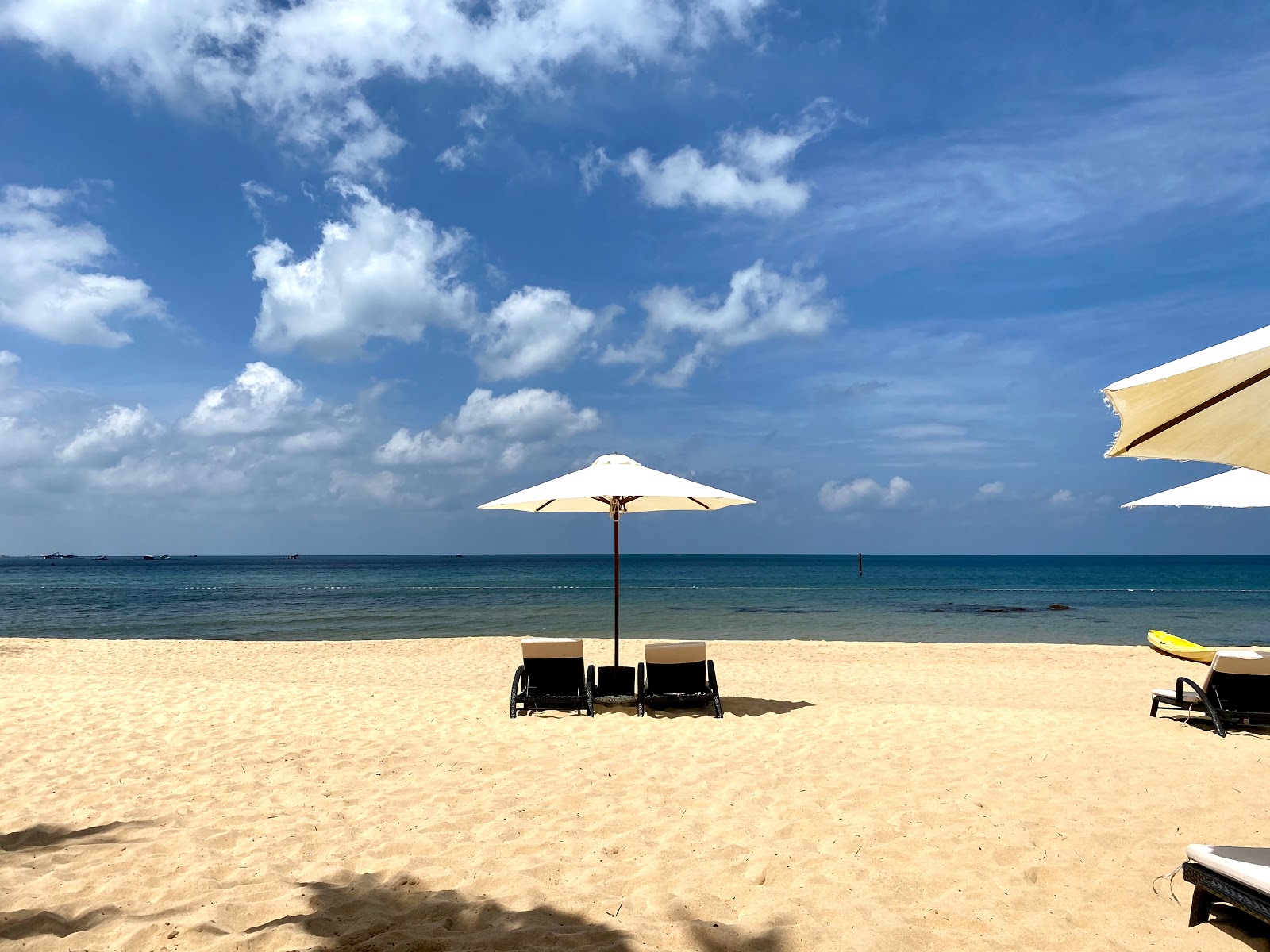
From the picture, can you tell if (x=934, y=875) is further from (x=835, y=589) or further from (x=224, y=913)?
(x=835, y=589)

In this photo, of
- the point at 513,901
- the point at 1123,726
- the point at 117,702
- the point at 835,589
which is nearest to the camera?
the point at 513,901

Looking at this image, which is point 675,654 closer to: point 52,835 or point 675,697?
point 675,697

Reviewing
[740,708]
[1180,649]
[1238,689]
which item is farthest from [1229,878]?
[1180,649]

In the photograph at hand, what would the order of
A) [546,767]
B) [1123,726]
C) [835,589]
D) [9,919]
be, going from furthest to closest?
[835,589] < [1123,726] < [546,767] < [9,919]

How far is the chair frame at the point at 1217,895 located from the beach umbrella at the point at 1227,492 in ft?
22.0

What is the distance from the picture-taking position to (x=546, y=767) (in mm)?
5832

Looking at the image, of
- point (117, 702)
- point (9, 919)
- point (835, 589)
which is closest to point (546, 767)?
point (9, 919)

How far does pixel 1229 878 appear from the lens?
317 centimetres

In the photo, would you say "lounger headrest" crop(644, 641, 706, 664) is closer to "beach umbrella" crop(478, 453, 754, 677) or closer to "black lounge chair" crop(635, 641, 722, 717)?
"black lounge chair" crop(635, 641, 722, 717)

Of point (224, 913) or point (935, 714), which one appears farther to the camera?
point (935, 714)

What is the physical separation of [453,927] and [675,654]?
16.2 ft

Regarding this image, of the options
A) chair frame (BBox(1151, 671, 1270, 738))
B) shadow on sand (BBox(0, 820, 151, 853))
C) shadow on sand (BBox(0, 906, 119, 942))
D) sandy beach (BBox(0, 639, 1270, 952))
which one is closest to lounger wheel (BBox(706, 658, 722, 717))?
sandy beach (BBox(0, 639, 1270, 952))

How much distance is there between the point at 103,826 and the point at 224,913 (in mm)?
1677

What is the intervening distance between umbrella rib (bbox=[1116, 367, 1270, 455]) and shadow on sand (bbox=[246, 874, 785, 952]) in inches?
105
